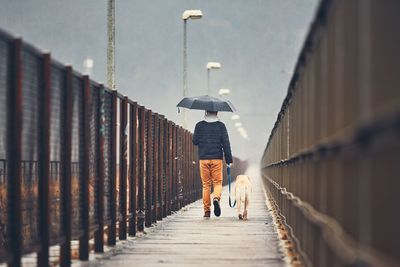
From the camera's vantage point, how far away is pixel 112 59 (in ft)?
73.6

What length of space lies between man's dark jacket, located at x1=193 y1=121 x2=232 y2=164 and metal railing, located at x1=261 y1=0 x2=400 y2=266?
31.8ft

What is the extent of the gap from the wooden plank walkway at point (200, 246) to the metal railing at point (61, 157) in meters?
0.35

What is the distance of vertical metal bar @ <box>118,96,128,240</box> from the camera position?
11.3 m

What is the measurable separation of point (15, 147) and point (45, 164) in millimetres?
865

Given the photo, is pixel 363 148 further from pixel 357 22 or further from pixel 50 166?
pixel 50 166

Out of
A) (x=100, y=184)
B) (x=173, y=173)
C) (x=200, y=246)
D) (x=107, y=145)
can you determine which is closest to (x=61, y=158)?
(x=100, y=184)

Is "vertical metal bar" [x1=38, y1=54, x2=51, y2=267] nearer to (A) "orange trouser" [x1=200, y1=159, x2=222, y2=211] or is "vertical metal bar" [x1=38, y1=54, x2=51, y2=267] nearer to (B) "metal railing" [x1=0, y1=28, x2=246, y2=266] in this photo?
(B) "metal railing" [x1=0, y1=28, x2=246, y2=266]

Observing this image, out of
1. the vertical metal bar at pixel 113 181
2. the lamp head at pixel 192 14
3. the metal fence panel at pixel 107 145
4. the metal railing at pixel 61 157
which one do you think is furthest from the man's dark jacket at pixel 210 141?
the lamp head at pixel 192 14

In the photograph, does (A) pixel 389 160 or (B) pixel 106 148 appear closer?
(A) pixel 389 160

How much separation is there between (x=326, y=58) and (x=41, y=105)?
2750 millimetres

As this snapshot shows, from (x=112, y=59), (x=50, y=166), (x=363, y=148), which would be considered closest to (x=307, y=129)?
(x=50, y=166)

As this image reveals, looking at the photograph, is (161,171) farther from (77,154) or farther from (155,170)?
(77,154)

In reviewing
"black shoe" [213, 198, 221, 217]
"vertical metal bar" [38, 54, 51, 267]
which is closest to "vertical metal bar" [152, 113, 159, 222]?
"black shoe" [213, 198, 221, 217]

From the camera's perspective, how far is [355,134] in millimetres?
3664
